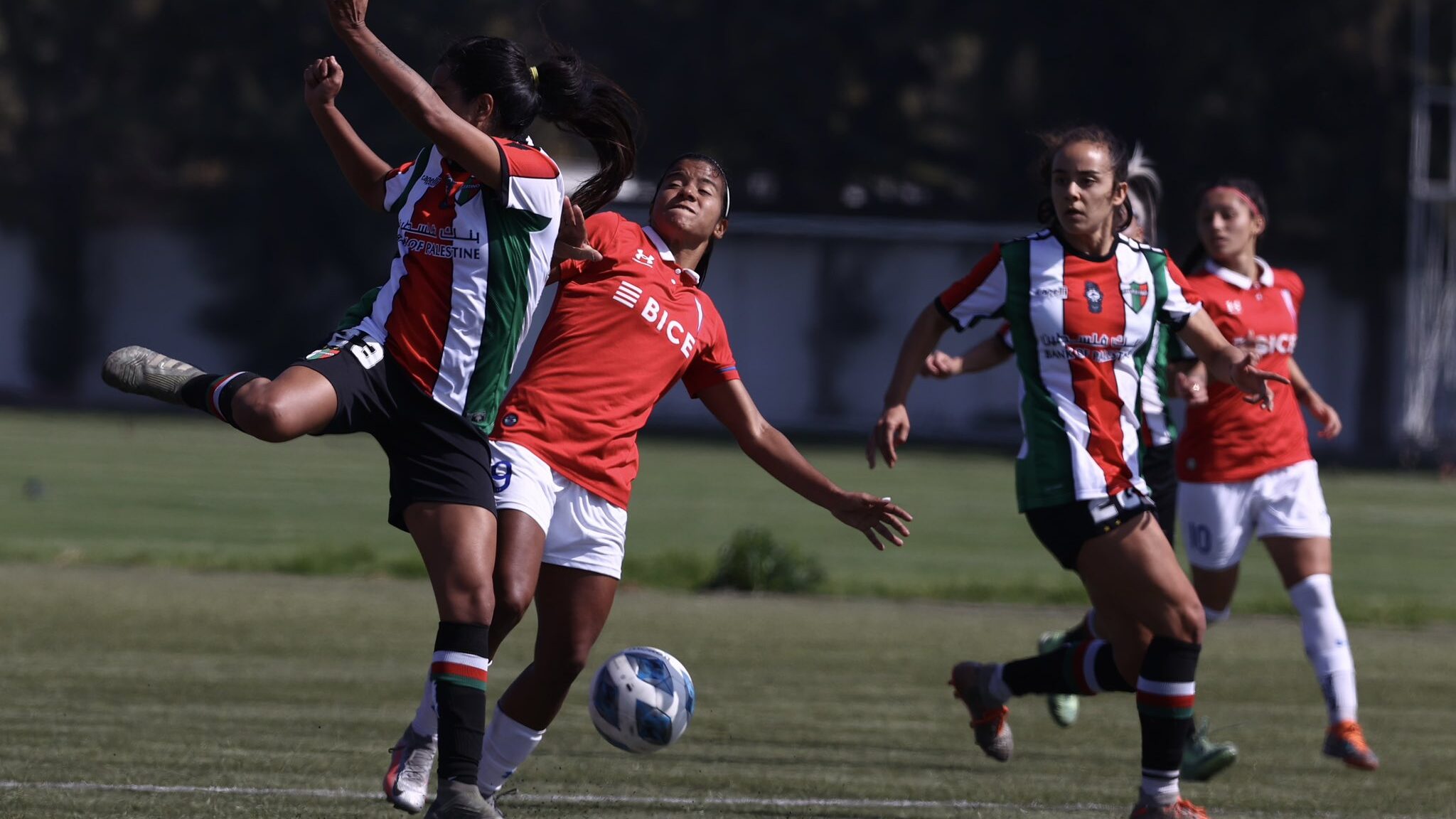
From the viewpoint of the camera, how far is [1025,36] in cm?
4603

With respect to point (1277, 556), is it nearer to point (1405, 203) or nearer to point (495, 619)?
point (495, 619)

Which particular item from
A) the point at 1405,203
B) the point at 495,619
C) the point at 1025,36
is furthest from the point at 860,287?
the point at 495,619

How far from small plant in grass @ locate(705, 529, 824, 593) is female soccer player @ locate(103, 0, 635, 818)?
9.60 m

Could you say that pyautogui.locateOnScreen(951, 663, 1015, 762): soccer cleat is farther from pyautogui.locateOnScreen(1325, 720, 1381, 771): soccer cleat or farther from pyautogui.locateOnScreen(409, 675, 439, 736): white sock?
pyautogui.locateOnScreen(409, 675, 439, 736): white sock

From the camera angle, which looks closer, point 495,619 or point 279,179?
point 495,619

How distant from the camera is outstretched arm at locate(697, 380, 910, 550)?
6.20m

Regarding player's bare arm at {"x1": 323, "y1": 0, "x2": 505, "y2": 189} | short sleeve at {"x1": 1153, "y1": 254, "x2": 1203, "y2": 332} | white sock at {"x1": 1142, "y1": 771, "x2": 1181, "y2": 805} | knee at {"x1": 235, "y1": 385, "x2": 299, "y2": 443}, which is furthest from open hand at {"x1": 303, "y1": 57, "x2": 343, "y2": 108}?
white sock at {"x1": 1142, "y1": 771, "x2": 1181, "y2": 805}

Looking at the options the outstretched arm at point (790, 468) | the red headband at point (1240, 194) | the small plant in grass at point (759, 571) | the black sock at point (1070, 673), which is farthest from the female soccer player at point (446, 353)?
the small plant in grass at point (759, 571)

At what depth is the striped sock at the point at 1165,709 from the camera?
6.39 metres

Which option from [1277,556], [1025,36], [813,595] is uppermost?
[1025,36]

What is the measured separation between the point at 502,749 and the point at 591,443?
0.92 m

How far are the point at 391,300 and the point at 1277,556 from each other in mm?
4570

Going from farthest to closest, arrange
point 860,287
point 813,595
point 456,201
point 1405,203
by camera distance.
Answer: point 860,287 → point 1405,203 → point 813,595 → point 456,201

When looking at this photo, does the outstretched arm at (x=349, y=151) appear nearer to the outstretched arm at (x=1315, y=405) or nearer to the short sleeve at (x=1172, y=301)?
the short sleeve at (x=1172, y=301)
